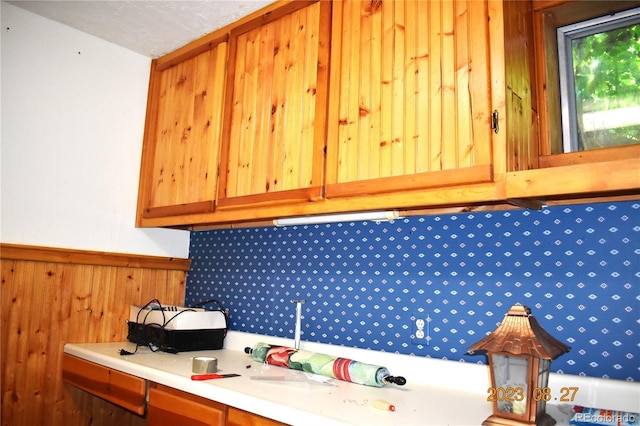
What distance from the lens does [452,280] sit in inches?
69.5

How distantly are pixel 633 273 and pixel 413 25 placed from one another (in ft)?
3.40

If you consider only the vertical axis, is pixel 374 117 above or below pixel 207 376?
above

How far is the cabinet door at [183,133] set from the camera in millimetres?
2312

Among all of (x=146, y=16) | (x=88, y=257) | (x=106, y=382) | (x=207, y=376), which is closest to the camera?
(x=207, y=376)

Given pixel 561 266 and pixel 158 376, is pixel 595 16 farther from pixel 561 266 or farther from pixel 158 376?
pixel 158 376

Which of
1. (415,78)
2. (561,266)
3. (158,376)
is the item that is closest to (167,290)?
(158,376)

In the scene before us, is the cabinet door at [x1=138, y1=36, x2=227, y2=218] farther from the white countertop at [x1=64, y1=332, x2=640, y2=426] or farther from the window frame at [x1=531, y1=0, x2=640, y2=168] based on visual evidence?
the window frame at [x1=531, y1=0, x2=640, y2=168]

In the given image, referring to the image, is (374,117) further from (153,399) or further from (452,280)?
(153,399)

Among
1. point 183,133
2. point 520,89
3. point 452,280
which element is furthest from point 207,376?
point 520,89

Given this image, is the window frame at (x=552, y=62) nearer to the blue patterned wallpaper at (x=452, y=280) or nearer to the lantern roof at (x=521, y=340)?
the blue patterned wallpaper at (x=452, y=280)

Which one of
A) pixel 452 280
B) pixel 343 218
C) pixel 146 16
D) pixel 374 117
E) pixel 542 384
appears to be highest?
pixel 146 16

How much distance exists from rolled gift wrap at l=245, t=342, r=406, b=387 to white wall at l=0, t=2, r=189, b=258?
1.04 m

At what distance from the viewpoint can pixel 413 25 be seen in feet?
5.31

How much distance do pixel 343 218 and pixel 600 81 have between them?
1010 millimetres
